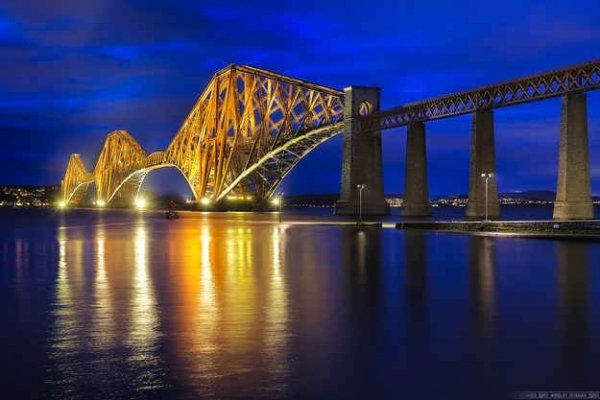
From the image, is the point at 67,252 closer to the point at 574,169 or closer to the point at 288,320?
the point at 288,320

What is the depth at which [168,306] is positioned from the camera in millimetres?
16938

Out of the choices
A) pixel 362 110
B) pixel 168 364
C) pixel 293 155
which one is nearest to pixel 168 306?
pixel 168 364

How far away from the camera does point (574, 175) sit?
5350cm

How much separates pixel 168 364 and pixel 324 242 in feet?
102

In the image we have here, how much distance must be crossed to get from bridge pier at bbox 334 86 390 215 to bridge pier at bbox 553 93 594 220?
4211cm

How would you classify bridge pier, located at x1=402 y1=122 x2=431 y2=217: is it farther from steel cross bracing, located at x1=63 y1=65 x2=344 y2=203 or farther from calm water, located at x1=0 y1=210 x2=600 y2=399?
calm water, located at x1=0 y1=210 x2=600 y2=399

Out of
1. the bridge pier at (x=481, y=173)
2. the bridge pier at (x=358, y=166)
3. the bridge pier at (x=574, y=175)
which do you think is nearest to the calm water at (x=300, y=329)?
the bridge pier at (x=574, y=175)

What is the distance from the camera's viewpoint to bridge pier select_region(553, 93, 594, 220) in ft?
175

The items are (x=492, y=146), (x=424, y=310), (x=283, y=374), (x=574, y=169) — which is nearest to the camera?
(x=283, y=374)

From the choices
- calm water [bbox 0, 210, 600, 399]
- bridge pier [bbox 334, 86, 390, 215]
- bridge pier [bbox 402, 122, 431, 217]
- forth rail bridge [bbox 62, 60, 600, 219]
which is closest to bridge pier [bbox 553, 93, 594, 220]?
forth rail bridge [bbox 62, 60, 600, 219]

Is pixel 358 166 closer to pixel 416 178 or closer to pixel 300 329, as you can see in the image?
pixel 416 178

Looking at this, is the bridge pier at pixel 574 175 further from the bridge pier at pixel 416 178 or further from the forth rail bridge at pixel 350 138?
the bridge pier at pixel 416 178

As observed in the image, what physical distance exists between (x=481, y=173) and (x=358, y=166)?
28.0 metres

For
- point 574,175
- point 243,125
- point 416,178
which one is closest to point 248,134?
point 243,125
